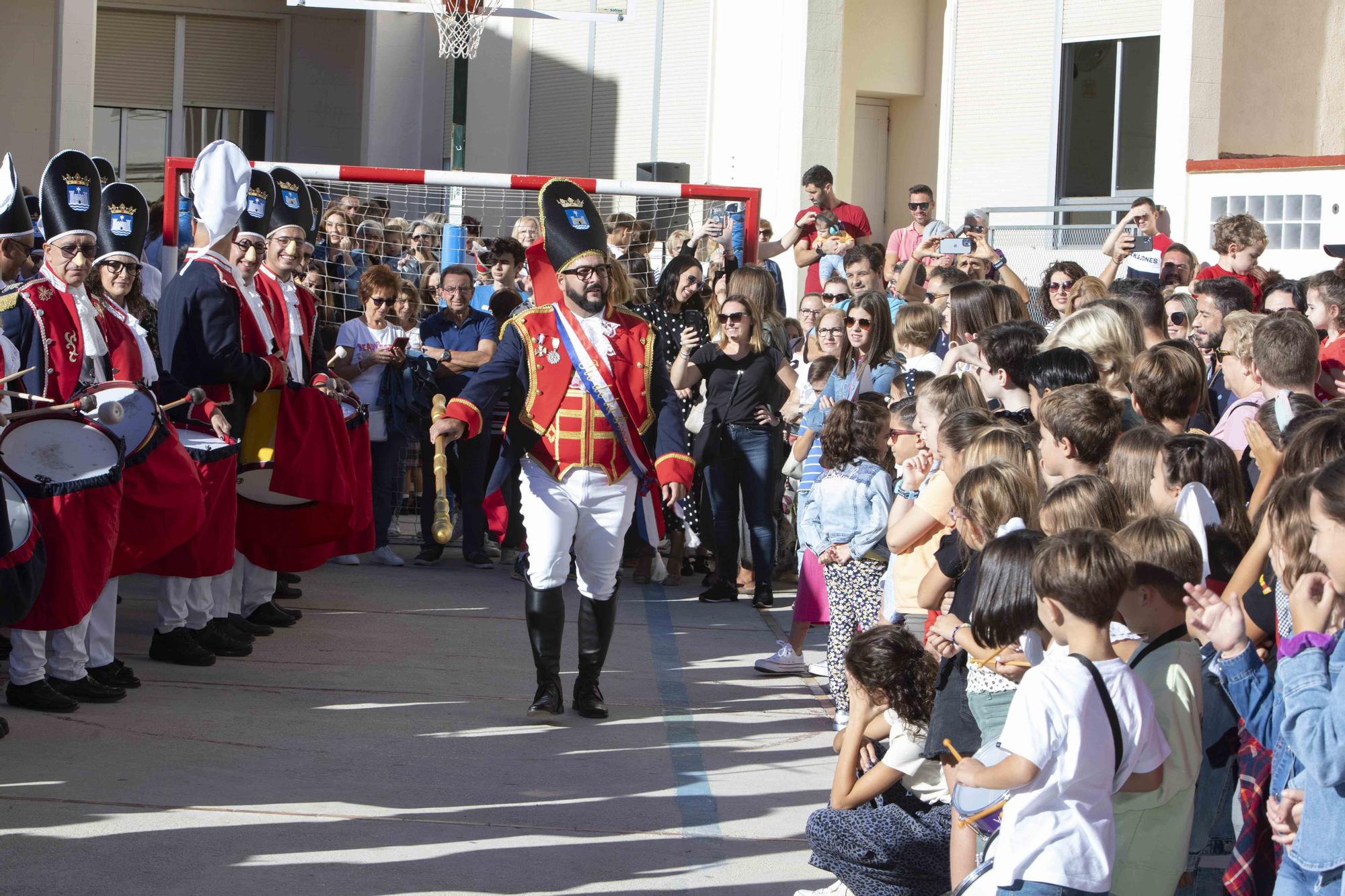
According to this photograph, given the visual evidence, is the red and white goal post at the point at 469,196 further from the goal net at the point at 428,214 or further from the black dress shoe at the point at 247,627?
the black dress shoe at the point at 247,627

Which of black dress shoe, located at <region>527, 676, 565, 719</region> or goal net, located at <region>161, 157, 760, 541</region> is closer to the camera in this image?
black dress shoe, located at <region>527, 676, 565, 719</region>

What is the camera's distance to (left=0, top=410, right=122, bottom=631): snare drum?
18.6 ft

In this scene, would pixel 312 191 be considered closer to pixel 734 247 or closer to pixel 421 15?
pixel 734 247

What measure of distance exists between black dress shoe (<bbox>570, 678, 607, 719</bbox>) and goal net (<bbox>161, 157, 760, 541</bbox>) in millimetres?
3493

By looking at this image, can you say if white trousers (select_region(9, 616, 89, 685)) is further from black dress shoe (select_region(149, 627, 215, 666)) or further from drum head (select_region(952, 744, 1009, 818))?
drum head (select_region(952, 744, 1009, 818))

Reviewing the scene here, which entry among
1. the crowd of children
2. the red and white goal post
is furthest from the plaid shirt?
the red and white goal post

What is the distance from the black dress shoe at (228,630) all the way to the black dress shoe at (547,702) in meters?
1.69

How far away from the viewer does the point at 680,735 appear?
6176 millimetres

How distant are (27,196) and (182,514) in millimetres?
2085

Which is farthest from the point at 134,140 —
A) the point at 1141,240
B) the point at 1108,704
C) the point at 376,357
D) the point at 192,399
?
the point at 1108,704

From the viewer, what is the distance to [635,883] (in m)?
4.49

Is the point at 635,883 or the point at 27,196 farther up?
the point at 27,196

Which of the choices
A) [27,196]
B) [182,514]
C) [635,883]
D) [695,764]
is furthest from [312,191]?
[635,883]

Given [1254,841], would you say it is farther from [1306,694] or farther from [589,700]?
[589,700]
